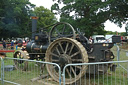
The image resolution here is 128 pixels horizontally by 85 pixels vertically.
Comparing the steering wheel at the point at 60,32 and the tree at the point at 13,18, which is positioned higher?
the tree at the point at 13,18

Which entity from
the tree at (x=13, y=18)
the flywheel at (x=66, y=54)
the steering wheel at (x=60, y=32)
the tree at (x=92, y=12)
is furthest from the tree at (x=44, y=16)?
the flywheel at (x=66, y=54)

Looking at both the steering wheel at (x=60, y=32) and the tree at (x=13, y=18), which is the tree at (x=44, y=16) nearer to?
the tree at (x=13, y=18)

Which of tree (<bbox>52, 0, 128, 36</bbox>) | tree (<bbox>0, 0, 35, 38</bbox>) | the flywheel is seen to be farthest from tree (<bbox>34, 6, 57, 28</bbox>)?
the flywheel

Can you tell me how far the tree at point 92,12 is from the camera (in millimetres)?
17703

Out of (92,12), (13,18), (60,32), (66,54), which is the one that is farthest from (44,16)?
(66,54)

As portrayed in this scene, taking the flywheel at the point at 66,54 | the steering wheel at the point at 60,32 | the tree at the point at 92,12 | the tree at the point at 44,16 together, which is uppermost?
the tree at the point at 44,16

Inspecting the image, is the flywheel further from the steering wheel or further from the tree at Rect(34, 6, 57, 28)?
the tree at Rect(34, 6, 57, 28)

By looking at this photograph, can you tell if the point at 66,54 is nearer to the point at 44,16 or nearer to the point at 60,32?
the point at 60,32

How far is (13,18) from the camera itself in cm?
3142

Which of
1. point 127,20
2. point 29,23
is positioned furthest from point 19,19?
point 127,20

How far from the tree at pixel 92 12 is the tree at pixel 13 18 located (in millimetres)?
14304

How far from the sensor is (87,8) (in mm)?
19641

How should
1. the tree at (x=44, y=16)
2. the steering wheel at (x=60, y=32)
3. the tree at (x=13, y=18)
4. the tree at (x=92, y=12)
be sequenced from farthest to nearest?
the tree at (x=44, y=16)
the tree at (x=13, y=18)
the tree at (x=92, y=12)
the steering wheel at (x=60, y=32)

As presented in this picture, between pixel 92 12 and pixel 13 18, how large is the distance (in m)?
20.6
